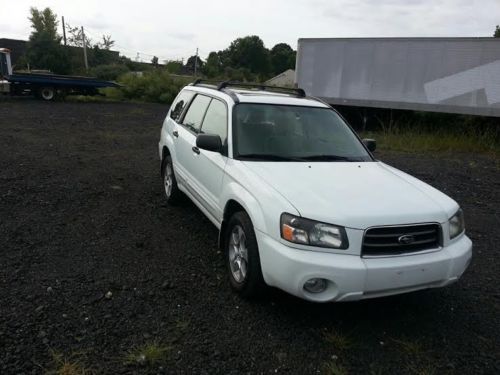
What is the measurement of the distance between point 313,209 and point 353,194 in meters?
0.44

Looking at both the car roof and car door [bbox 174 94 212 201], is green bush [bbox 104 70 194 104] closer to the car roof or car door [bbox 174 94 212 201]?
car door [bbox 174 94 212 201]

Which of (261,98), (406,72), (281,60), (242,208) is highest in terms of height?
(281,60)

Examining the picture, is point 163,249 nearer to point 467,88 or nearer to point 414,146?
point 414,146

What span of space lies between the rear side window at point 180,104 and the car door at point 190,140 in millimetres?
239

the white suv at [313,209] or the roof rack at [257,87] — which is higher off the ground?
the roof rack at [257,87]

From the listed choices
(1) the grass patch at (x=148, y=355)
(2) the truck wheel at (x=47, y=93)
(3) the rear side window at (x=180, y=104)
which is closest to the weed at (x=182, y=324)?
(1) the grass patch at (x=148, y=355)

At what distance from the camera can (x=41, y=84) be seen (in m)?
19.8

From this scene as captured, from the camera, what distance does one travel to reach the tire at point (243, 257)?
3.18 m

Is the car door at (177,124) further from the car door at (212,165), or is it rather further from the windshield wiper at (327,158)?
the windshield wiper at (327,158)

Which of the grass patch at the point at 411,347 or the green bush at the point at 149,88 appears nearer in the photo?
the grass patch at the point at 411,347

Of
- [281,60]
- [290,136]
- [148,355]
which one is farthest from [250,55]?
[148,355]

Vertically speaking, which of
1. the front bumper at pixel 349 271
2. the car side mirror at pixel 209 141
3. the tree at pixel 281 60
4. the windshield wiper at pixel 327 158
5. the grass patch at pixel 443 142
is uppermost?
the tree at pixel 281 60

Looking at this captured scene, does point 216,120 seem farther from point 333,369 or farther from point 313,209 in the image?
point 333,369

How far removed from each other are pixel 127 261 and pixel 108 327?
3.60 feet
